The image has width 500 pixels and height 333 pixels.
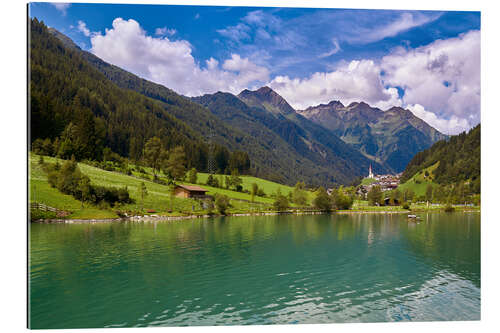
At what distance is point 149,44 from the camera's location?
21141 mm

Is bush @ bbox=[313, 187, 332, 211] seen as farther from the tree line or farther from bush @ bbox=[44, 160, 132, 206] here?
bush @ bbox=[44, 160, 132, 206]

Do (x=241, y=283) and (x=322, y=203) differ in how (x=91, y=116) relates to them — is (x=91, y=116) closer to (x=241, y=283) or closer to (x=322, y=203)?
(x=322, y=203)

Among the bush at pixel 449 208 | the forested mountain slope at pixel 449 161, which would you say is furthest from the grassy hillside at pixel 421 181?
the bush at pixel 449 208

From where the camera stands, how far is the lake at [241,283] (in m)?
13.4

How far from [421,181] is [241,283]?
9816 centimetres

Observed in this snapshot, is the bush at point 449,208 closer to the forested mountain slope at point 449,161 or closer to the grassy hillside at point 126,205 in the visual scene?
the forested mountain slope at point 449,161

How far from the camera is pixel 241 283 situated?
58.7ft

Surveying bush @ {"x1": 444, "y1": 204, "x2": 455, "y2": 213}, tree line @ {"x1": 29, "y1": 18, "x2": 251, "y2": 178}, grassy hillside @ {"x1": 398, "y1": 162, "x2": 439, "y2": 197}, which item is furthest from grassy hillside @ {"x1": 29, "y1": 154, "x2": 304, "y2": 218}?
grassy hillside @ {"x1": 398, "y1": 162, "x2": 439, "y2": 197}

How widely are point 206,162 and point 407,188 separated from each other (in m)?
66.2

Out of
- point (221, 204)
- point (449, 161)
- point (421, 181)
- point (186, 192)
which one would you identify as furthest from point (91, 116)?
point (421, 181)
